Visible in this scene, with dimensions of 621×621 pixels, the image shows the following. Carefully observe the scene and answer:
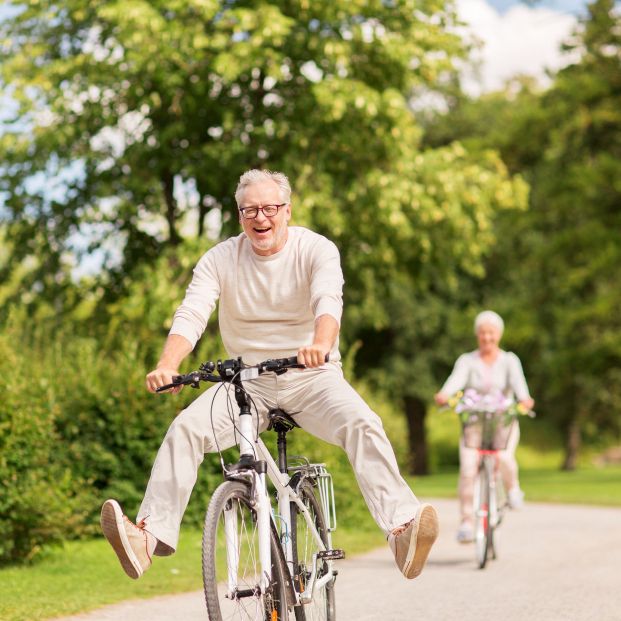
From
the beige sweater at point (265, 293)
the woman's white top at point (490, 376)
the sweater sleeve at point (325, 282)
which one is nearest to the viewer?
the sweater sleeve at point (325, 282)

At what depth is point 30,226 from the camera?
Answer: 2298 centimetres

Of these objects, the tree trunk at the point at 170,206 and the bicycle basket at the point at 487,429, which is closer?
the bicycle basket at the point at 487,429

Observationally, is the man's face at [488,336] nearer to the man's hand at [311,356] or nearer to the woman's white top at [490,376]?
the woman's white top at [490,376]

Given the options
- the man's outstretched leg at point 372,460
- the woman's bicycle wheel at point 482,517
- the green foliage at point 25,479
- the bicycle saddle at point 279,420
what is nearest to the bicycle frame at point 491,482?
the woman's bicycle wheel at point 482,517

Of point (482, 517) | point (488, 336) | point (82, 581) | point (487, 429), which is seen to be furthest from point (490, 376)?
point (82, 581)

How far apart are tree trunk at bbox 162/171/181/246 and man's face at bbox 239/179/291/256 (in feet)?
56.5

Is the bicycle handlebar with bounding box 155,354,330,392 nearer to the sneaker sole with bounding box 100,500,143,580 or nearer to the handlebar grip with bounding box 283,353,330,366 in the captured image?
the handlebar grip with bounding box 283,353,330,366

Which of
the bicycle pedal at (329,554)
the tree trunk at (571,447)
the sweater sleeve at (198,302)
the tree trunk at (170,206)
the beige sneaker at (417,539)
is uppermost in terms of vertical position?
the tree trunk at (170,206)

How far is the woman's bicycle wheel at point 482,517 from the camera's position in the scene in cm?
998

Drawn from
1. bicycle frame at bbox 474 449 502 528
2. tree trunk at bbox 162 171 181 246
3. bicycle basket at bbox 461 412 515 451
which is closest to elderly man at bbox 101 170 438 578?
bicycle frame at bbox 474 449 502 528

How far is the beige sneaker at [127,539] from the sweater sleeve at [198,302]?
822mm

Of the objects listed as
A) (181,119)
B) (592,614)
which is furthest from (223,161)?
(592,614)

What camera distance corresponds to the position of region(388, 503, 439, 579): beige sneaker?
507 cm

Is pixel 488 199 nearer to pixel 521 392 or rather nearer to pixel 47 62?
pixel 47 62
